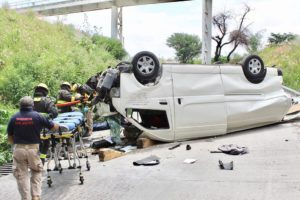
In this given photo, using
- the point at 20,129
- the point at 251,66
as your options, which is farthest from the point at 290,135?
the point at 20,129

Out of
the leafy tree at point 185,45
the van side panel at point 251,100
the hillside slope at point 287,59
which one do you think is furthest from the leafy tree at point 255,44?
the van side panel at point 251,100

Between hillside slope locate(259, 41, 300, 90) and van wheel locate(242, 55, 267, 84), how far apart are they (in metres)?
12.9

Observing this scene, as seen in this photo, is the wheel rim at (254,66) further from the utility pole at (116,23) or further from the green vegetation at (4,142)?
the utility pole at (116,23)

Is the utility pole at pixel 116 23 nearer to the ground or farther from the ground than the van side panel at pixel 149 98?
farther from the ground

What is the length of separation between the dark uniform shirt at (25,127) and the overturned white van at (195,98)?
3.76 m

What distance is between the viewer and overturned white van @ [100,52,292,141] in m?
9.91

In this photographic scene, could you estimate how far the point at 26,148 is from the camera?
6113 millimetres

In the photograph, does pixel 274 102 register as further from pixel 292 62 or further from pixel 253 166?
pixel 292 62

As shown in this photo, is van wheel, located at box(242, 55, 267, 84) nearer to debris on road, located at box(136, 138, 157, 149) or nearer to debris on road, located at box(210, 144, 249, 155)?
debris on road, located at box(210, 144, 249, 155)

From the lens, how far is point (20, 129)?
20.0 ft

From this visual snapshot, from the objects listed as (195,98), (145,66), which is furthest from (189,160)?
(145,66)

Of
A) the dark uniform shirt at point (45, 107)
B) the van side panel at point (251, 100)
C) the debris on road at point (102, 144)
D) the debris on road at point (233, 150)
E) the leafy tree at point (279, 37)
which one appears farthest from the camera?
the leafy tree at point (279, 37)

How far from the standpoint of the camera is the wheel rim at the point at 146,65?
32.7 feet

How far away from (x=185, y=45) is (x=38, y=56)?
103 ft
